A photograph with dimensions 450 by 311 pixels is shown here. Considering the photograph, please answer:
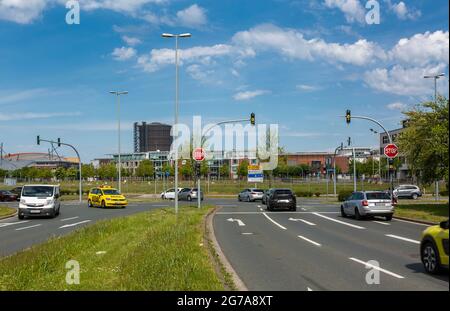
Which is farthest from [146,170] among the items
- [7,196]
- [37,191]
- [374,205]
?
[374,205]

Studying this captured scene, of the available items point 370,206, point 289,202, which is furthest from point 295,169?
point 370,206

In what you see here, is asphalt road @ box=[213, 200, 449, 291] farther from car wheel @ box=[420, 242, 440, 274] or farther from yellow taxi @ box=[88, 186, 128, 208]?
yellow taxi @ box=[88, 186, 128, 208]

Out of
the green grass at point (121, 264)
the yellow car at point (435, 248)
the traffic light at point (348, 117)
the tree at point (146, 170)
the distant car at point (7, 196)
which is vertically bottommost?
the distant car at point (7, 196)

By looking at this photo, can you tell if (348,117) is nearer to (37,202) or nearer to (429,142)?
(429,142)

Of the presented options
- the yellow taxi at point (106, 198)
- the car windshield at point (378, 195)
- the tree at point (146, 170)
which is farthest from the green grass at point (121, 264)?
the tree at point (146, 170)

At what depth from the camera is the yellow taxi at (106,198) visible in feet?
135

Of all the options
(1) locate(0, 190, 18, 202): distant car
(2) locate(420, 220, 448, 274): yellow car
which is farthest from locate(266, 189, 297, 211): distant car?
(1) locate(0, 190, 18, 202): distant car

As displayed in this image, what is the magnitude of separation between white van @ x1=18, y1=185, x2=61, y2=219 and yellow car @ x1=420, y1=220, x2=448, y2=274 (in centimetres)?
2368

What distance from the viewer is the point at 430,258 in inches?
395

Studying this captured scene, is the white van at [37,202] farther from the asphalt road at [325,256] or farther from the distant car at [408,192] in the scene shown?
the distant car at [408,192]

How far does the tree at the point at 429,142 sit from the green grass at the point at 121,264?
18.6m

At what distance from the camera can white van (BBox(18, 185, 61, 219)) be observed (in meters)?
29.0

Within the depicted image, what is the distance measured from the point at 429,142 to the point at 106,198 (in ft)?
81.6
